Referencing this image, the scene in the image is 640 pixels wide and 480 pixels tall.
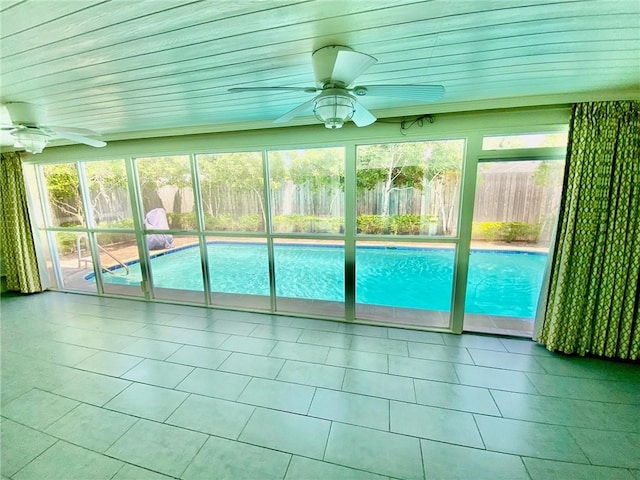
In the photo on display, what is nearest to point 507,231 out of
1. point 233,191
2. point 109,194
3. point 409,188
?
point 409,188

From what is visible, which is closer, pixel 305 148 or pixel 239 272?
pixel 305 148

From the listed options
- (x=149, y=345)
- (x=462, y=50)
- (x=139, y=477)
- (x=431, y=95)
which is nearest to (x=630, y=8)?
(x=462, y=50)

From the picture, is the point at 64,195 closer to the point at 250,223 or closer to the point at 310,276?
the point at 250,223

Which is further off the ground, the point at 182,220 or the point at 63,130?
the point at 63,130

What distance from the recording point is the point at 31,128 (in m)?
2.31

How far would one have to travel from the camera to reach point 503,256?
327cm

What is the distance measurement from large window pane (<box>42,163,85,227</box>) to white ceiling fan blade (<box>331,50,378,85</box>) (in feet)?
15.2

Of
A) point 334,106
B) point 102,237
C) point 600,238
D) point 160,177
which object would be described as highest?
point 334,106

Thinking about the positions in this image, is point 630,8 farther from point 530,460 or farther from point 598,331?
point 598,331

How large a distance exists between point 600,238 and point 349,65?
2.65 metres

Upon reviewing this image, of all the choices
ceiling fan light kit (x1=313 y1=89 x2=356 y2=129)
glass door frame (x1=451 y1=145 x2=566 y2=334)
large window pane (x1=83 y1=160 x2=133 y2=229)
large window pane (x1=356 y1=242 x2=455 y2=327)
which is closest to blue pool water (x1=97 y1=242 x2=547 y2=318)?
large window pane (x1=356 y1=242 x2=455 y2=327)

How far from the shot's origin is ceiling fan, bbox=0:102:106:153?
2.21 meters

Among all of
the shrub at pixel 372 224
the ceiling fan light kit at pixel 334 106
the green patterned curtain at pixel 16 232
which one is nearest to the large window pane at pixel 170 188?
the green patterned curtain at pixel 16 232

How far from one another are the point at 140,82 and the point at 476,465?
3.25 meters
